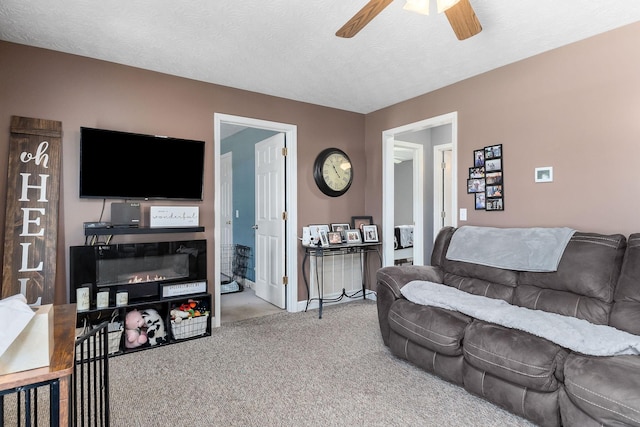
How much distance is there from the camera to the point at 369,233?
4.45m

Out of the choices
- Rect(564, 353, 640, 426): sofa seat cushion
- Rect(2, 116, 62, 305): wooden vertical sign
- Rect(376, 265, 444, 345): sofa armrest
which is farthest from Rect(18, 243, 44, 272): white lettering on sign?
Rect(564, 353, 640, 426): sofa seat cushion

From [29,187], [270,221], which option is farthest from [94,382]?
[270,221]

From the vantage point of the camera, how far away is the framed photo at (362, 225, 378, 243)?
4434mm

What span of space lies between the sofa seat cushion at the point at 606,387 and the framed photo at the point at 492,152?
1.94 metres

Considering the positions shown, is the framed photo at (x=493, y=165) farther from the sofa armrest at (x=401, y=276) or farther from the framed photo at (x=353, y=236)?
the framed photo at (x=353, y=236)

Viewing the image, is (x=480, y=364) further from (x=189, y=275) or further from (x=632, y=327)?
(x=189, y=275)

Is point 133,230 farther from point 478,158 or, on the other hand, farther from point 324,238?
point 478,158

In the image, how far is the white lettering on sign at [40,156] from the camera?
2.70m

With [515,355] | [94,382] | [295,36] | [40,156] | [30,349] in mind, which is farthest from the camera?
[40,156]

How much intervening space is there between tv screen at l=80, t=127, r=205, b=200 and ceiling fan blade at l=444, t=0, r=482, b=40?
7.81ft

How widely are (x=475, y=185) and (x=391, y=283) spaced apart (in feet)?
4.39

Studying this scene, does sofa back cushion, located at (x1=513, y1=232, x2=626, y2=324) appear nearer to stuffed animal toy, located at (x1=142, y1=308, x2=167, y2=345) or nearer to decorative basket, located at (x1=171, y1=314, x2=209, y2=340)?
decorative basket, located at (x1=171, y1=314, x2=209, y2=340)

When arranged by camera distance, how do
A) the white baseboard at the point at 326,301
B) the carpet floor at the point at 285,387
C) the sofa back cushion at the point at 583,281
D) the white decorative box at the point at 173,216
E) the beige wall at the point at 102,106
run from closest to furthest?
the carpet floor at the point at 285,387, the sofa back cushion at the point at 583,281, the beige wall at the point at 102,106, the white decorative box at the point at 173,216, the white baseboard at the point at 326,301

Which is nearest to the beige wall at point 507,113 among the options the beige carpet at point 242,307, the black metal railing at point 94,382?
the beige carpet at point 242,307
